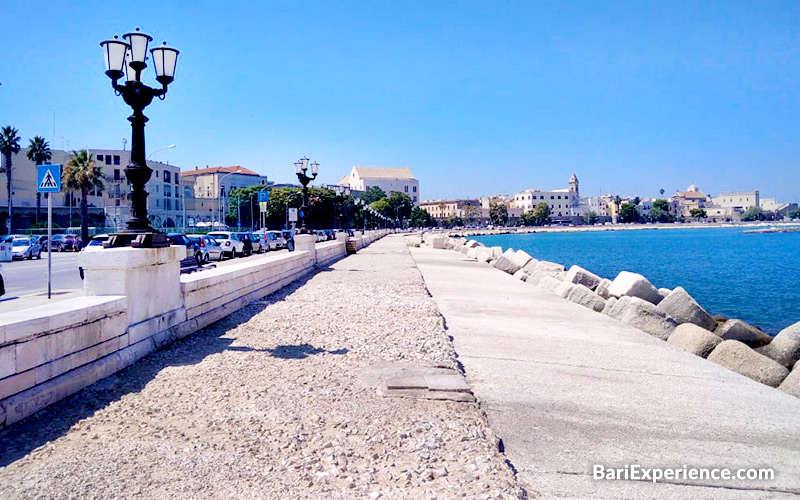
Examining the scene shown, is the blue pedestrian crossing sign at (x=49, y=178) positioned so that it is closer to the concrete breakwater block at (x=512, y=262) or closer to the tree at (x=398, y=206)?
the concrete breakwater block at (x=512, y=262)

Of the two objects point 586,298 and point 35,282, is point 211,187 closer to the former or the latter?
point 35,282

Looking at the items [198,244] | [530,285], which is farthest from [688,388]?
[198,244]

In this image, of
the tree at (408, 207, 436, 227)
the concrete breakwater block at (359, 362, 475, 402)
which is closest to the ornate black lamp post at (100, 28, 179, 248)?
the concrete breakwater block at (359, 362, 475, 402)

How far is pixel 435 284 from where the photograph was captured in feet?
69.2

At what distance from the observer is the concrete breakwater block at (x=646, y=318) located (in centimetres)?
1304

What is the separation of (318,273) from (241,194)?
91748 millimetres

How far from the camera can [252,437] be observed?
15.8 ft

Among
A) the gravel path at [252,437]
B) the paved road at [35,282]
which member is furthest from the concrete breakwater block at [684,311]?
the paved road at [35,282]

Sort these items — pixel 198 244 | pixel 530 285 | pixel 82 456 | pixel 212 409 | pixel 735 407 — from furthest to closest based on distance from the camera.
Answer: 1. pixel 198 244
2. pixel 530 285
3. pixel 735 407
4. pixel 212 409
5. pixel 82 456

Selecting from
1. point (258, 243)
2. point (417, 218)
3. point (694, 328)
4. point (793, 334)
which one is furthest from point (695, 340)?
point (417, 218)

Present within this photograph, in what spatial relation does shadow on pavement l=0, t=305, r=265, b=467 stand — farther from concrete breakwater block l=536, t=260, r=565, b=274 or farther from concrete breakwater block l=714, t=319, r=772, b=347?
concrete breakwater block l=536, t=260, r=565, b=274

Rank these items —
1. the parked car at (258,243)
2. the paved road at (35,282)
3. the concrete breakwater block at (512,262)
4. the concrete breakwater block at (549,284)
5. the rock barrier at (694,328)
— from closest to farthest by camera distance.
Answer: the rock barrier at (694,328), the paved road at (35,282), the concrete breakwater block at (549,284), the concrete breakwater block at (512,262), the parked car at (258,243)

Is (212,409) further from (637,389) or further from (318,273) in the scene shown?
(318,273)

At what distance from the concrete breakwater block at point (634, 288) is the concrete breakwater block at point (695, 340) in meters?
5.02
